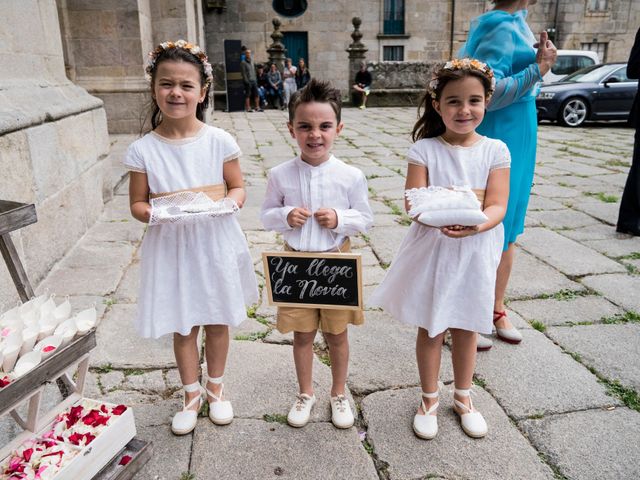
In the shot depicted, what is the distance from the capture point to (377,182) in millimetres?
6355

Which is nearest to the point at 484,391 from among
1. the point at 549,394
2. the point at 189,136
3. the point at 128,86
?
the point at 549,394

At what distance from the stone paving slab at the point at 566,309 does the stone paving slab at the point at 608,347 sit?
117 millimetres

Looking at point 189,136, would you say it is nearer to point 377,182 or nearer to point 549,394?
point 549,394

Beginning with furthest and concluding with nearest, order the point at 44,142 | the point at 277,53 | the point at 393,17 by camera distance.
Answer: the point at 393,17 < the point at 277,53 < the point at 44,142

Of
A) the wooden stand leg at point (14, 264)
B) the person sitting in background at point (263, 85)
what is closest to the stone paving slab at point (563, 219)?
the wooden stand leg at point (14, 264)

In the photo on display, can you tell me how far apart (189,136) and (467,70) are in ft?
3.53

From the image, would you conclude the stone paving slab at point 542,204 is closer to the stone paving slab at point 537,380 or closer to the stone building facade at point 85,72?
the stone paving slab at point 537,380

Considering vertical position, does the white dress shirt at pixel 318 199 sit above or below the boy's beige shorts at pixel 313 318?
→ above

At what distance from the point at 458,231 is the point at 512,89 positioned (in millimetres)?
936

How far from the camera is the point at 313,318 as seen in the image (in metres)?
2.09

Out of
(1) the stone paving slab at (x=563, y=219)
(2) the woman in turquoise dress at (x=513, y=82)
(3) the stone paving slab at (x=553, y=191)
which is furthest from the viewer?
(3) the stone paving slab at (x=553, y=191)

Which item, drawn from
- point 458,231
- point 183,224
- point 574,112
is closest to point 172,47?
point 183,224

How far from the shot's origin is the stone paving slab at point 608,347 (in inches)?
99.6

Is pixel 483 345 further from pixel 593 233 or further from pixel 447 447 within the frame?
pixel 593 233
